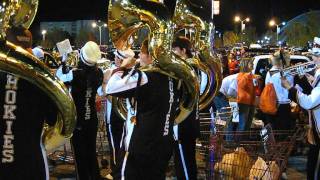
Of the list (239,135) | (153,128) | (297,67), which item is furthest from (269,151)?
(297,67)

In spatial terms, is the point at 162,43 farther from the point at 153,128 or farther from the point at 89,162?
the point at 89,162

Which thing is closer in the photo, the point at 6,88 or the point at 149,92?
the point at 6,88

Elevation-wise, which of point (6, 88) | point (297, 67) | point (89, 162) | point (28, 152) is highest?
point (297, 67)

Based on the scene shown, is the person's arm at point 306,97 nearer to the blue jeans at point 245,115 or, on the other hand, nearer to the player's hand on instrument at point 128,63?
the player's hand on instrument at point 128,63

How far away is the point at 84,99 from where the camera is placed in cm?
600

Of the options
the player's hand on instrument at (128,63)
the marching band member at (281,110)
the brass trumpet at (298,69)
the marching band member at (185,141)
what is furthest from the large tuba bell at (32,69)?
the marching band member at (281,110)

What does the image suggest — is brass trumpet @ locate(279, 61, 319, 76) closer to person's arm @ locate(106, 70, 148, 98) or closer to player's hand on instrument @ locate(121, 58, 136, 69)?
player's hand on instrument @ locate(121, 58, 136, 69)

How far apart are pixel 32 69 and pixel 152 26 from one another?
4.91ft

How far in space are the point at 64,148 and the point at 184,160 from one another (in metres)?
3.45

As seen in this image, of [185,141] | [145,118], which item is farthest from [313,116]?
[145,118]

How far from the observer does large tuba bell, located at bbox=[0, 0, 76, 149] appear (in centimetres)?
273

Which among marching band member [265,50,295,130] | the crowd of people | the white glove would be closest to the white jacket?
the crowd of people

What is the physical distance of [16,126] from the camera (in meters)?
2.91

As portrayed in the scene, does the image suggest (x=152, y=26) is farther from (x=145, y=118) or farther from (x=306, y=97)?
(x=306, y=97)
